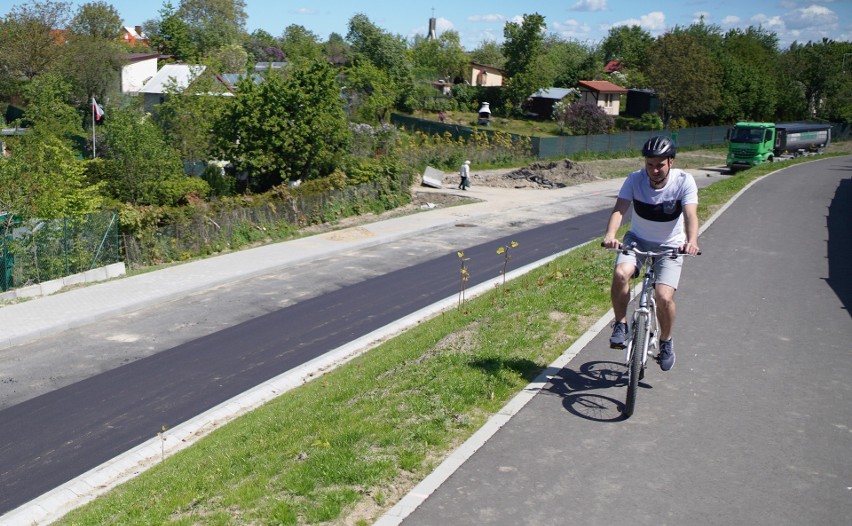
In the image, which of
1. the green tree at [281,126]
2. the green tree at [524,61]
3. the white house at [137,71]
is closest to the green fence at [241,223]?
the green tree at [281,126]

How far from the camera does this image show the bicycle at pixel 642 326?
251 inches

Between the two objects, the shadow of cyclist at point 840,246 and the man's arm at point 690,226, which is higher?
the man's arm at point 690,226

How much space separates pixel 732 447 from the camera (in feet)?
19.3

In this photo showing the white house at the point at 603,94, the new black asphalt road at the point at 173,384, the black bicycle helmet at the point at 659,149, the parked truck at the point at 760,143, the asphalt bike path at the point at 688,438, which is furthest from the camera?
the white house at the point at 603,94

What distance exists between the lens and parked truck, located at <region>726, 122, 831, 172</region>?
47844 mm

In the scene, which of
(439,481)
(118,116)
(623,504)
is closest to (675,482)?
(623,504)

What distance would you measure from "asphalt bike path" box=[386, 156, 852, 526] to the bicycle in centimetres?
28

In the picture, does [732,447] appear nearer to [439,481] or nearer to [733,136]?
[439,481]

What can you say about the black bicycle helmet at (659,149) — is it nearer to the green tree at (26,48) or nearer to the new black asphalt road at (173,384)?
the new black asphalt road at (173,384)

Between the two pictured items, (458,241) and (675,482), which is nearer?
(675,482)

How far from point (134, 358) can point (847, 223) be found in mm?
16390

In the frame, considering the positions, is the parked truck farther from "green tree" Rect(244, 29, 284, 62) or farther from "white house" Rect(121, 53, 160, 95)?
"green tree" Rect(244, 29, 284, 62)

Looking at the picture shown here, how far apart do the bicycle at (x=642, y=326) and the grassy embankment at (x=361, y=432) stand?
105 centimetres

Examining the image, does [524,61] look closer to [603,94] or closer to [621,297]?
[603,94]
